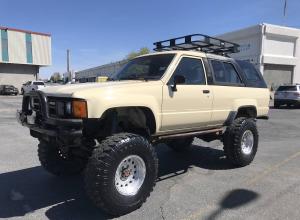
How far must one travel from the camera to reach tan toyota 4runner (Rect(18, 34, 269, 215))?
14.1 feet

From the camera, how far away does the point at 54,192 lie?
5.25m

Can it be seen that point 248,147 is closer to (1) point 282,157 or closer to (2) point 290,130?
(1) point 282,157

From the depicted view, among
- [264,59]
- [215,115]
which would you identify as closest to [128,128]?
[215,115]

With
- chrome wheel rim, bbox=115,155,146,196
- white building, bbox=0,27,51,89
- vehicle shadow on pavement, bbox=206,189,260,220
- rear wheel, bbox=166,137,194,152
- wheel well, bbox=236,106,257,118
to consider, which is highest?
white building, bbox=0,27,51,89

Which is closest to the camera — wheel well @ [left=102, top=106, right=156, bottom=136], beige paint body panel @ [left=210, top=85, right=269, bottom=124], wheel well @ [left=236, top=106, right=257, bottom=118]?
wheel well @ [left=102, top=106, right=156, bottom=136]

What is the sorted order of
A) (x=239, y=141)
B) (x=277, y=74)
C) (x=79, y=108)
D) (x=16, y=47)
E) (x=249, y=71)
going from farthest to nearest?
(x=16, y=47) → (x=277, y=74) → (x=249, y=71) → (x=239, y=141) → (x=79, y=108)

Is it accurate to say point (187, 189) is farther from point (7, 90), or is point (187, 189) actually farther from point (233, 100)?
point (7, 90)

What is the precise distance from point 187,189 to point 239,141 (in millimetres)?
1749

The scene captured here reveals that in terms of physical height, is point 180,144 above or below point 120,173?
below

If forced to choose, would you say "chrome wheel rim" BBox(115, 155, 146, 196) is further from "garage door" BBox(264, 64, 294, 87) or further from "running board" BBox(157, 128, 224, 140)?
"garage door" BBox(264, 64, 294, 87)

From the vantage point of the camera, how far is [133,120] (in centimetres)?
522

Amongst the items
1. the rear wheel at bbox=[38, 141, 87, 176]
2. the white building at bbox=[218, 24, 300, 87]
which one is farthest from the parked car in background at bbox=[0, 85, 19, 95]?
the rear wheel at bbox=[38, 141, 87, 176]

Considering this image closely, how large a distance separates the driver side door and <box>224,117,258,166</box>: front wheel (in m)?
0.67

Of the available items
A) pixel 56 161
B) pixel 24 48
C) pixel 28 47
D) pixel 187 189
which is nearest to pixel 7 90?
pixel 24 48
